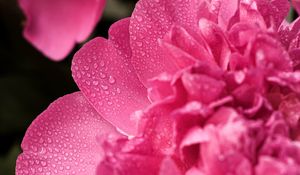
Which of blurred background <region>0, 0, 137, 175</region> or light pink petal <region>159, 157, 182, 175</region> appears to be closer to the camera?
light pink petal <region>159, 157, 182, 175</region>

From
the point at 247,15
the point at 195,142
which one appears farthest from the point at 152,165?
the point at 247,15

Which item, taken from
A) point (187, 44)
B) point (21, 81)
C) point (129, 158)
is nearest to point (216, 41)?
point (187, 44)

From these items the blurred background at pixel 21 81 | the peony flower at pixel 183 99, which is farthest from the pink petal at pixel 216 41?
the blurred background at pixel 21 81

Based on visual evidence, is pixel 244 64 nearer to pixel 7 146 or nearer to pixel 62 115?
pixel 62 115

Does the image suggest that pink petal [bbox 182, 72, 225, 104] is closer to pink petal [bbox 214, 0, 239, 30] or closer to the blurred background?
pink petal [bbox 214, 0, 239, 30]

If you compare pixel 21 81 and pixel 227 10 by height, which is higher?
pixel 227 10

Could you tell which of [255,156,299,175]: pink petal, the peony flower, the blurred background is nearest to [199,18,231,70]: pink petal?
the peony flower

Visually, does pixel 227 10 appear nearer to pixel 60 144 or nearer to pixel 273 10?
pixel 273 10
